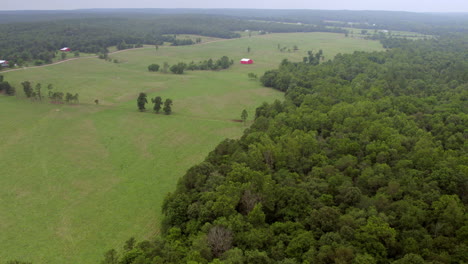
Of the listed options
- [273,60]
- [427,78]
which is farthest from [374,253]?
[273,60]

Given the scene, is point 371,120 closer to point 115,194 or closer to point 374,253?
point 374,253

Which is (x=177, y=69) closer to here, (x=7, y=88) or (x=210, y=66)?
(x=210, y=66)

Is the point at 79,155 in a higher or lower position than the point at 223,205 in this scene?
lower

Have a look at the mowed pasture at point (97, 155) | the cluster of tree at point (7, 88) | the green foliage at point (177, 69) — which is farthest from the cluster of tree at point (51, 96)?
the green foliage at point (177, 69)

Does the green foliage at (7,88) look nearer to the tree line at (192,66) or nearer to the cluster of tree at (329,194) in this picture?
the tree line at (192,66)

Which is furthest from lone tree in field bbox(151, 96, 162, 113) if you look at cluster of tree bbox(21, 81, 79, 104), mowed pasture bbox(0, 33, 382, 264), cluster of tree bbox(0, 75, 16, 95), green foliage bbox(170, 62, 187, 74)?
green foliage bbox(170, 62, 187, 74)
